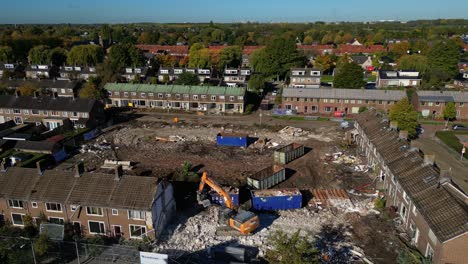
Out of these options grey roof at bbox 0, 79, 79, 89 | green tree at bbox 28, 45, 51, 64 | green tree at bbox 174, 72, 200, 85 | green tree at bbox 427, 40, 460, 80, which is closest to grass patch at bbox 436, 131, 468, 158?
green tree at bbox 427, 40, 460, 80

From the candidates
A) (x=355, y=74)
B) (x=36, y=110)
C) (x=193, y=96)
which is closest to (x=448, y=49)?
(x=355, y=74)

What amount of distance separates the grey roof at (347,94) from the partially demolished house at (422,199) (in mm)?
25702

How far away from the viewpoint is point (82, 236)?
2975cm

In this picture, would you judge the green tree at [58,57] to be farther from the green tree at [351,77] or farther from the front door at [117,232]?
the front door at [117,232]

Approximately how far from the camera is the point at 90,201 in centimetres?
2900

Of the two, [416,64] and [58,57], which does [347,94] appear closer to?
[416,64]

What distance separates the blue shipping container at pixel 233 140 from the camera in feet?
167

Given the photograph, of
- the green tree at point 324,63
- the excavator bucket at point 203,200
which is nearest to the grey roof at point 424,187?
the excavator bucket at point 203,200

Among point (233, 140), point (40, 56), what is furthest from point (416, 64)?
point (40, 56)

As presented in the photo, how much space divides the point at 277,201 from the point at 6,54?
10743 cm

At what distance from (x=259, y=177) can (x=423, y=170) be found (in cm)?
1597

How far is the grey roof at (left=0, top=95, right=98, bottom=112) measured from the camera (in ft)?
195

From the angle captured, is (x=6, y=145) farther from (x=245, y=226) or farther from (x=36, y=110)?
(x=245, y=226)

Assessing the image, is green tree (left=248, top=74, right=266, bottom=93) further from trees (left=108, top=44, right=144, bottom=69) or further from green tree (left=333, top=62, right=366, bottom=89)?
trees (left=108, top=44, right=144, bottom=69)
